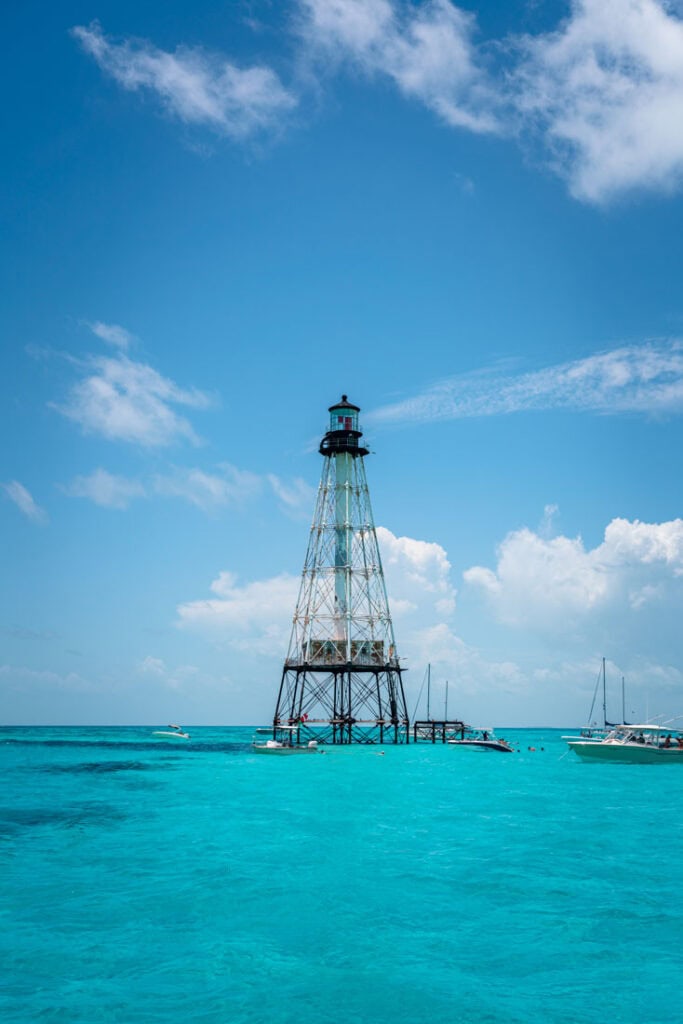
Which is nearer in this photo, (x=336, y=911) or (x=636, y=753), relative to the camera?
(x=336, y=911)

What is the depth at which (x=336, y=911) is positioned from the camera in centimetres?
1903

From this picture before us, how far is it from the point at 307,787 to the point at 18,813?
17478mm

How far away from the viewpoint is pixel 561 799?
44.3 m

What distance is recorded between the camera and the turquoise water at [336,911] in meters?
13.5

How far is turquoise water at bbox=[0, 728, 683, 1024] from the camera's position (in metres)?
13.5

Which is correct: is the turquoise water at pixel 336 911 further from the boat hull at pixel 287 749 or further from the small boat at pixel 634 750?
the boat hull at pixel 287 749

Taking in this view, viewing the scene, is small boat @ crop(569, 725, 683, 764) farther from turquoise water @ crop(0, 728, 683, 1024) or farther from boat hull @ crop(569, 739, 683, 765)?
turquoise water @ crop(0, 728, 683, 1024)

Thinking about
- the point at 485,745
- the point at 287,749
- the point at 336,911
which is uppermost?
the point at 336,911

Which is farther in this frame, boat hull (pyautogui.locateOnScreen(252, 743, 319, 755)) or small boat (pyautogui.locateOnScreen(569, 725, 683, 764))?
boat hull (pyautogui.locateOnScreen(252, 743, 319, 755))

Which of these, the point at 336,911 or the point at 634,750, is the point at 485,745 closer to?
the point at 634,750

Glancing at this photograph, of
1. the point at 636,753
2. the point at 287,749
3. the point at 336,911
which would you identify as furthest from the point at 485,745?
the point at 336,911

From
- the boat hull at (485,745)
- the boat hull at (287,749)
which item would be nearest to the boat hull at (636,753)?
the boat hull at (287,749)

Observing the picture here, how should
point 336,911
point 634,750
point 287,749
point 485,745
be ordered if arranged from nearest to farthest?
point 336,911 → point 634,750 → point 287,749 → point 485,745

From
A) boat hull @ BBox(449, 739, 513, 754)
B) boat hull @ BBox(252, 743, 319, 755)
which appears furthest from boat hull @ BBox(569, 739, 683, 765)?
boat hull @ BBox(449, 739, 513, 754)
